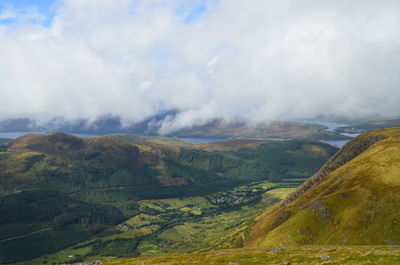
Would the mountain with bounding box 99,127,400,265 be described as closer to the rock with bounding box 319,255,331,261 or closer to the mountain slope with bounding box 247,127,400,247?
the mountain slope with bounding box 247,127,400,247

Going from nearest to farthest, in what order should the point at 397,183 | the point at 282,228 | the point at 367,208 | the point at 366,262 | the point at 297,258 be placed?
the point at 366,262, the point at 297,258, the point at 367,208, the point at 397,183, the point at 282,228

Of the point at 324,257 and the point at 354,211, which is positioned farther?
the point at 354,211

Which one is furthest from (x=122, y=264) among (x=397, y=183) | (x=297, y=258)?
(x=397, y=183)

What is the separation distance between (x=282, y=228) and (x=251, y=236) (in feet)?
147

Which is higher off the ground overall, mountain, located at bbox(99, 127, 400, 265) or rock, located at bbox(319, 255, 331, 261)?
rock, located at bbox(319, 255, 331, 261)

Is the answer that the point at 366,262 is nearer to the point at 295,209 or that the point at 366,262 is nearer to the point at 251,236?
the point at 295,209

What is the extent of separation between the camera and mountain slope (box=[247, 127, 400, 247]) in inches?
4796

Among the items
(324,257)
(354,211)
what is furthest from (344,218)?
(324,257)

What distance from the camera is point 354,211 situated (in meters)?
134

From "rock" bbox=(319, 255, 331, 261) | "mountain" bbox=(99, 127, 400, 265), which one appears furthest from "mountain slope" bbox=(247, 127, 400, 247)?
"rock" bbox=(319, 255, 331, 261)

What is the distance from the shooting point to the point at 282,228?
155375mm

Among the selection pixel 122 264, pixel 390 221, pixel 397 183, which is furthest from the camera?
pixel 397 183

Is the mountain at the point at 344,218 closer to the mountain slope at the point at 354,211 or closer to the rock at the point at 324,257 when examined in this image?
the mountain slope at the point at 354,211

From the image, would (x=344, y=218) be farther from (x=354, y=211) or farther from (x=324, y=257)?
(x=324, y=257)
